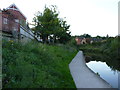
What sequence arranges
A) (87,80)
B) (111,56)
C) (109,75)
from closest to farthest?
1. (87,80)
2. (109,75)
3. (111,56)

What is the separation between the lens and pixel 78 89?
15.2 ft

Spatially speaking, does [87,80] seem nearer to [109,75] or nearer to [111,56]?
[109,75]

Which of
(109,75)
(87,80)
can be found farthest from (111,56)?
(87,80)

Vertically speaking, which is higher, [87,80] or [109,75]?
[87,80]

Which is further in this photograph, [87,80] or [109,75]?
[109,75]

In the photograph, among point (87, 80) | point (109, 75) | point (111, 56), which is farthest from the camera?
point (111, 56)

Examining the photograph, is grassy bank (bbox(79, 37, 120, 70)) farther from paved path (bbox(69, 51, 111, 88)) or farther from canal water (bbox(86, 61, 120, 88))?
paved path (bbox(69, 51, 111, 88))

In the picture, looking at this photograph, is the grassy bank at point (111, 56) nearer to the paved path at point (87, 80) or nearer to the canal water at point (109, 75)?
the canal water at point (109, 75)

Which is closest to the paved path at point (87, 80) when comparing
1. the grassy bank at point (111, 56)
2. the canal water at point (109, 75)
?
the canal water at point (109, 75)

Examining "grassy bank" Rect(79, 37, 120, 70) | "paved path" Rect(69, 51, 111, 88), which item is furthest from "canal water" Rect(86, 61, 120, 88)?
"grassy bank" Rect(79, 37, 120, 70)

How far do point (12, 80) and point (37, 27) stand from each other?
782 inches

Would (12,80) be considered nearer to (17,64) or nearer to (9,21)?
(17,64)

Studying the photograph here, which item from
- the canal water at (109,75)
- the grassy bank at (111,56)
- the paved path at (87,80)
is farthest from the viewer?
the grassy bank at (111,56)

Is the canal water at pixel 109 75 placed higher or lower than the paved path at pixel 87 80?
lower
